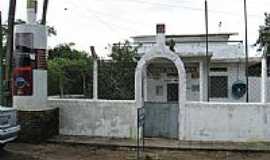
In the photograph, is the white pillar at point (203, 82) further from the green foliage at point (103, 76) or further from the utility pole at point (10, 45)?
the utility pole at point (10, 45)

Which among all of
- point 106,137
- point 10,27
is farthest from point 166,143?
point 10,27

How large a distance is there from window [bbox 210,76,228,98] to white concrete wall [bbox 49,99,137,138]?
33.6 ft

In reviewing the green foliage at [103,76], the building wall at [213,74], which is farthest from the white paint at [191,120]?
the building wall at [213,74]

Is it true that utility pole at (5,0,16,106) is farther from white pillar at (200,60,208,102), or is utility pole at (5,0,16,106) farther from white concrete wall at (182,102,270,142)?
white pillar at (200,60,208,102)

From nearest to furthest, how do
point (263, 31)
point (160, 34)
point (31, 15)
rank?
point (160, 34), point (31, 15), point (263, 31)

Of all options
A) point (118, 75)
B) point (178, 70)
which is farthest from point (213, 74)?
point (178, 70)

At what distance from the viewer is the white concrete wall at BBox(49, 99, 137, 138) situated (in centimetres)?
1496

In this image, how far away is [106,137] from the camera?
1512 centimetres

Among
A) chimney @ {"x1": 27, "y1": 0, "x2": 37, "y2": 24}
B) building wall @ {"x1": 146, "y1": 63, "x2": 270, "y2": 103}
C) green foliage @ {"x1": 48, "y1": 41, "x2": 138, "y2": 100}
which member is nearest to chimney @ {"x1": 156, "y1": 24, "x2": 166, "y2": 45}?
chimney @ {"x1": 27, "y1": 0, "x2": 37, "y2": 24}

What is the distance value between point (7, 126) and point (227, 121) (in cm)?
665

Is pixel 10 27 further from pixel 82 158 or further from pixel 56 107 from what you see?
pixel 82 158

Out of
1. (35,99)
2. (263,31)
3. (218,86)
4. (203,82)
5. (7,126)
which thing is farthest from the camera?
(263,31)

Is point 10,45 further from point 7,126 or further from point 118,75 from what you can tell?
point 118,75

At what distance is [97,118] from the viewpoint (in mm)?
15258
